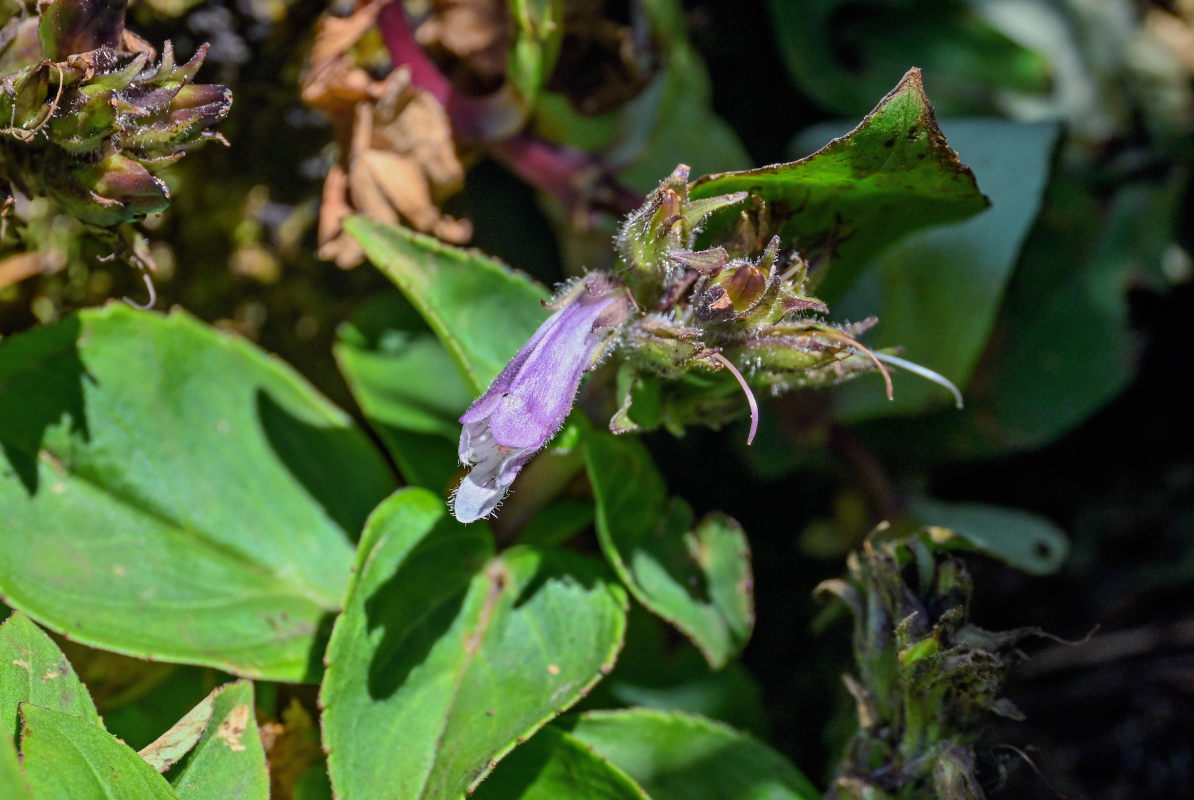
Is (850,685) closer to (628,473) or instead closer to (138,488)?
(628,473)

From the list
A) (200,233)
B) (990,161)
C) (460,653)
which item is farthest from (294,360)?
(990,161)

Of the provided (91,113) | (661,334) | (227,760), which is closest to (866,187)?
(661,334)

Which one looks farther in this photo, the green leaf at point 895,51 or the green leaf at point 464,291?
the green leaf at point 895,51

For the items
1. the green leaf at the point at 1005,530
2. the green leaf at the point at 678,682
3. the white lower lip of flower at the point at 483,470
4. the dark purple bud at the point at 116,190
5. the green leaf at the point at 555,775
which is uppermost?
the dark purple bud at the point at 116,190

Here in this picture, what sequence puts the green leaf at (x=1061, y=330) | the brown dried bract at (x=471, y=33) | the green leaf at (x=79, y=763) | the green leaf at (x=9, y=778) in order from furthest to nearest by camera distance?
the green leaf at (x=1061, y=330), the brown dried bract at (x=471, y=33), the green leaf at (x=79, y=763), the green leaf at (x=9, y=778)

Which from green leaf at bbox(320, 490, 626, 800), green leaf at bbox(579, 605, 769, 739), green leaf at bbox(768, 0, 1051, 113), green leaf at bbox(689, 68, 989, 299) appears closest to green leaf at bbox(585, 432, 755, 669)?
green leaf at bbox(320, 490, 626, 800)

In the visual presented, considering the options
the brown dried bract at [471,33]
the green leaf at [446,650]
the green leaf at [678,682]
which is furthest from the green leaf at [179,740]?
the brown dried bract at [471,33]

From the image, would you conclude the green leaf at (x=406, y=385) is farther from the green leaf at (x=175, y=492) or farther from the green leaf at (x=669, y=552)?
the green leaf at (x=669, y=552)

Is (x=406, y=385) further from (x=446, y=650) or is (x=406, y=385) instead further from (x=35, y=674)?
(x=35, y=674)
